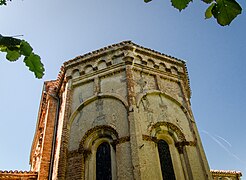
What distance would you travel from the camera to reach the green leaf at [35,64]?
174cm

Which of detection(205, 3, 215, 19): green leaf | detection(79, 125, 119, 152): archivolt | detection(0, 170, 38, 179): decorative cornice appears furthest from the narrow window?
detection(205, 3, 215, 19): green leaf

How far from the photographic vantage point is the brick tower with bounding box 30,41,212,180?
850 centimetres

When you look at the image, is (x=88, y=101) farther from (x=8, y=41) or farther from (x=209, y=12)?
(x=209, y=12)

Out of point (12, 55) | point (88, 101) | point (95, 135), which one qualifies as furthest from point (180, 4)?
point (88, 101)

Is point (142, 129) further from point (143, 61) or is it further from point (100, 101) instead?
point (143, 61)

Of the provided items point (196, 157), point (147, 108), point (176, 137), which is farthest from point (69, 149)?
point (196, 157)

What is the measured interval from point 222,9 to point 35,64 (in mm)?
1221

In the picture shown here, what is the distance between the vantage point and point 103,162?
346 inches

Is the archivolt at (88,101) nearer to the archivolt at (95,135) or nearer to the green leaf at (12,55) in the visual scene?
the archivolt at (95,135)

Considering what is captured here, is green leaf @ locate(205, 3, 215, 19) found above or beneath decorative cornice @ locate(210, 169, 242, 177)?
beneath

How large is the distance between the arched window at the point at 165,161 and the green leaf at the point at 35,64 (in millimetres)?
7355

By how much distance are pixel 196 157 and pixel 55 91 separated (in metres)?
7.35

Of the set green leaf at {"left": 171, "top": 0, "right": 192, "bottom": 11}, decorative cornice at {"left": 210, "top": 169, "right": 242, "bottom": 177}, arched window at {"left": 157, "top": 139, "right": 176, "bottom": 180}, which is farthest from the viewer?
decorative cornice at {"left": 210, "top": 169, "right": 242, "bottom": 177}

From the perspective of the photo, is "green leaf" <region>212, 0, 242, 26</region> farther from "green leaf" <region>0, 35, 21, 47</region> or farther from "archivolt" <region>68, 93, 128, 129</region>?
"archivolt" <region>68, 93, 128, 129</region>
